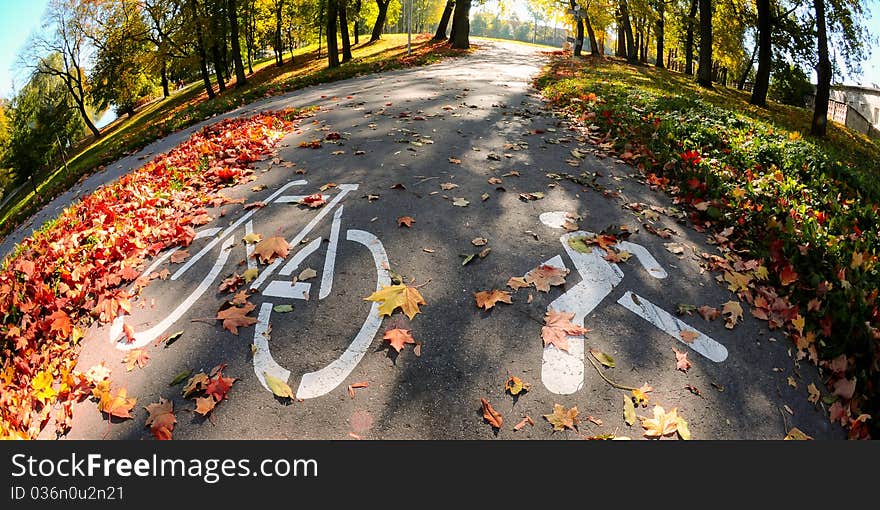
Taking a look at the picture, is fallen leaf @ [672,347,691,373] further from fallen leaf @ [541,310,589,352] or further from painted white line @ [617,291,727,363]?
fallen leaf @ [541,310,589,352]

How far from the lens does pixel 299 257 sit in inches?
169

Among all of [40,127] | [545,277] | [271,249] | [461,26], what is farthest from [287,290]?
[40,127]

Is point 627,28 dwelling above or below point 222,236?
above

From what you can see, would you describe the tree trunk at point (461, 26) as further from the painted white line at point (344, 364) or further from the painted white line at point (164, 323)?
the painted white line at point (344, 364)

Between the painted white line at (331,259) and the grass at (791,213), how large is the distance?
3.42 metres

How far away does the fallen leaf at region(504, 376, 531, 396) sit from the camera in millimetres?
2996

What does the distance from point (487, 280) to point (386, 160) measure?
125 inches

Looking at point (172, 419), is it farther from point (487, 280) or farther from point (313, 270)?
point (487, 280)

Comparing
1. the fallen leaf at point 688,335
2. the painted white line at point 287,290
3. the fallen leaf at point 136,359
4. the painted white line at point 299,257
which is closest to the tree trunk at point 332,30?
the painted white line at point 299,257

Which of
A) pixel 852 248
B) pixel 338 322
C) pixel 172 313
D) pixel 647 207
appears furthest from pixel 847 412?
pixel 172 313

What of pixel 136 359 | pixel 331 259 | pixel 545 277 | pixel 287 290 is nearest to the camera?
pixel 136 359

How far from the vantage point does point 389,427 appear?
277 cm

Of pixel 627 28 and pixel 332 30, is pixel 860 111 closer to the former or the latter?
pixel 627 28

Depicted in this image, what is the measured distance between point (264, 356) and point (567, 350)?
2077 millimetres
